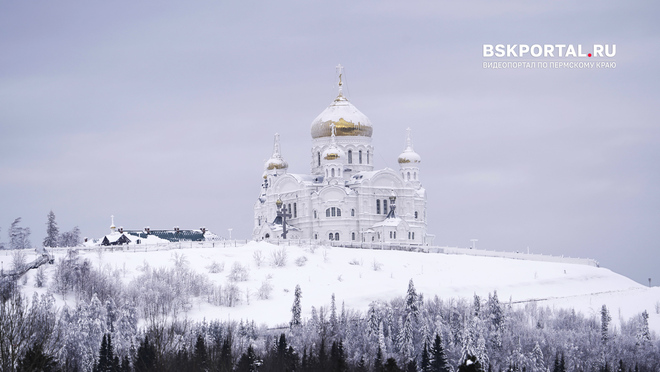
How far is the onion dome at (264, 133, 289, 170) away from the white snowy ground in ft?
57.5

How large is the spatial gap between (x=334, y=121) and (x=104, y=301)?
3383 centimetres

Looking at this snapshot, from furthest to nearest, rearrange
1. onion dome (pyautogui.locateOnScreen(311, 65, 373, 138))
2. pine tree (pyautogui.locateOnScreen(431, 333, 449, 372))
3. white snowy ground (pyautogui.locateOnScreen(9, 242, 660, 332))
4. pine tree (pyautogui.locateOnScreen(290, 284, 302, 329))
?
onion dome (pyautogui.locateOnScreen(311, 65, 373, 138)) → white snowy ground (pyautogui.locateOnScreen(9, 242, 660, 332)) → pine tree (pyautogui.locateOnScreen(290, 284, 302, 329)) → pine tree (pyautogui.locateOnScreen(431, 333, 449, 372))

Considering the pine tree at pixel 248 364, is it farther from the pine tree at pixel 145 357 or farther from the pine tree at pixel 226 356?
the pine tree at pixel 145 357

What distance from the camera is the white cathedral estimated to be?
312ft

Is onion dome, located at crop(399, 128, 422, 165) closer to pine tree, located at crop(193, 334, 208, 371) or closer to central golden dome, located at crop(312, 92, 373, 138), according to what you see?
central golden dome, located at crop(312, 92, 373, 138)

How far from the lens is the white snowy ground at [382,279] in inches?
3049

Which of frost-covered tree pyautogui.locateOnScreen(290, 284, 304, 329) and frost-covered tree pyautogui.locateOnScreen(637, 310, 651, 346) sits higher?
frost-covered tree pyautogui.locateOnScreen(290, 284, 304, 329)

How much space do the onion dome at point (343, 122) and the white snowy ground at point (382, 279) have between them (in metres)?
13.9

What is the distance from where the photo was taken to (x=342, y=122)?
3905 inches

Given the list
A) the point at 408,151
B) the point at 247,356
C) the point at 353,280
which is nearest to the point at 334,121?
the point at 408,151

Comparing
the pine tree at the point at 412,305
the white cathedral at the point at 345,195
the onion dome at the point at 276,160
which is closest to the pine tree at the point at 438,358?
the pine tree at the point at 412,305

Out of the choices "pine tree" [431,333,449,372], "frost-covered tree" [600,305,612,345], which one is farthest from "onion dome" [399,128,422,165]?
"pine tree" [431,333,449,372]

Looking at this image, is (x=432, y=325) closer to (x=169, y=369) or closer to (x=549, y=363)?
(x=549, y=363)

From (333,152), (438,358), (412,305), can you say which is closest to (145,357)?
(438,358)
